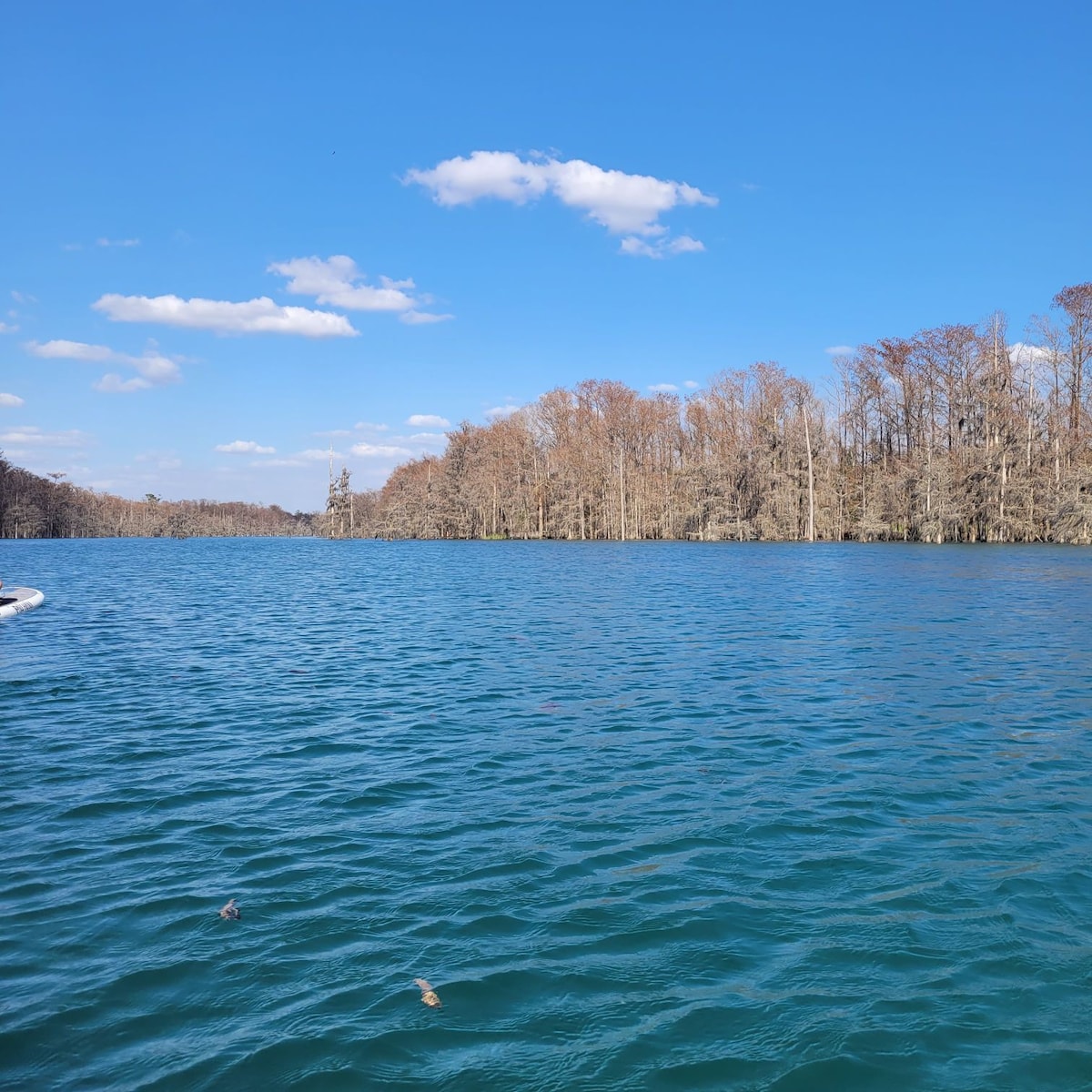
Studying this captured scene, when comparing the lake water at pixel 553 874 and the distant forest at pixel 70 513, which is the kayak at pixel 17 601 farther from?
the distant forest at pixel 70 513

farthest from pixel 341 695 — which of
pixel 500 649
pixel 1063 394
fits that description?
pixel 1063 394

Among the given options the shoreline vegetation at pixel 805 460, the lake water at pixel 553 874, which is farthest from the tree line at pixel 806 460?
the lake water at pixel 553 874

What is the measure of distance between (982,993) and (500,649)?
12.6m

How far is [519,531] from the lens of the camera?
4154 inches

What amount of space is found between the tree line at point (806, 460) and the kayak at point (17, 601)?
58.6m

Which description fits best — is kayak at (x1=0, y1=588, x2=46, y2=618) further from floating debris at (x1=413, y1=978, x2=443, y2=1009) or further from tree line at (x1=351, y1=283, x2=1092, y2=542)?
tree line at (x1=351, y1=283, x2=1092, y2=542)

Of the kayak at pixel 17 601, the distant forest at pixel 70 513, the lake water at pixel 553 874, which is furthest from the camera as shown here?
the distant forest at pixel 70 513

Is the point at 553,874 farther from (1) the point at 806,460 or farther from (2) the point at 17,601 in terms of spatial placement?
(1) the point at 806,460

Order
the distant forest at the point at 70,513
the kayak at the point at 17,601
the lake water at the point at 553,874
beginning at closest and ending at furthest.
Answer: the lake water at the point at 553,874 → the kayak at the point at 17,601 → the distant forest at the point at 70,513

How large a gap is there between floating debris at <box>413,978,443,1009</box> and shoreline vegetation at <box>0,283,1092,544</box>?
6305cm

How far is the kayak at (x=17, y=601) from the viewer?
24.1 m

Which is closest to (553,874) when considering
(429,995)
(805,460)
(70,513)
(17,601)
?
(429,995)

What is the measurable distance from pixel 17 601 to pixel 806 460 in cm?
6563

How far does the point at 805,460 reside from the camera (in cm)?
7600
